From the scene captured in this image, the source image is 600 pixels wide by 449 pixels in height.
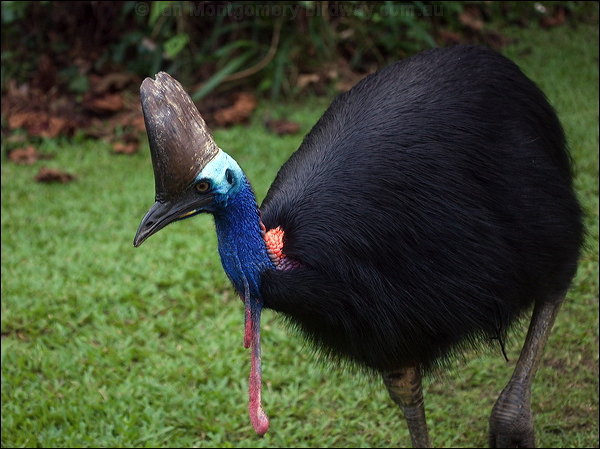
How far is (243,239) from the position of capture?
7.75ft

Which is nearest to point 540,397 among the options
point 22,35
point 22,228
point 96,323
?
point 96,323

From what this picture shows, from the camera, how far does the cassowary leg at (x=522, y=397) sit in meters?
2.98

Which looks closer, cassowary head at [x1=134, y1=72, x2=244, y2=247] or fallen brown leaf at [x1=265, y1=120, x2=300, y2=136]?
cassowary head at [x1=134, y1=72, x2=244, y2=247]

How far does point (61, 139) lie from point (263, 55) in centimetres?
146

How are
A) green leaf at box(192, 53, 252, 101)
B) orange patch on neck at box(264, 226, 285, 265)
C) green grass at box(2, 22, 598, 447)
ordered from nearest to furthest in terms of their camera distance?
orange patch on neck at box(264, 226, 285, 265)
green grass at box(2, 22, 598, 447)
green leaf at box(192, 53, 252, 101)

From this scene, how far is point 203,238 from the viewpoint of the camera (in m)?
4.88

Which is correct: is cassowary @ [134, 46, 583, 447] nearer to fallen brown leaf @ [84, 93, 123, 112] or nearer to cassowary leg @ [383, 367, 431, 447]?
cassowary leg @ [383, 367, 431, 447]

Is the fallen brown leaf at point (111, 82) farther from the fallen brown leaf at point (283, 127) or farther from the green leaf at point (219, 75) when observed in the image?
the fallen brown leaf at point (283, 127)

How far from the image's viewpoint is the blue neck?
7.70 ft

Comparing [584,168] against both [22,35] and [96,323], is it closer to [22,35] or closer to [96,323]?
[96,323]

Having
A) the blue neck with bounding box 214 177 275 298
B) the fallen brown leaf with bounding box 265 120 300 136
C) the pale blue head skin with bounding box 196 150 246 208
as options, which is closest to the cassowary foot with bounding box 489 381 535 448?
the blue neck with bounding box 214 177 275 298

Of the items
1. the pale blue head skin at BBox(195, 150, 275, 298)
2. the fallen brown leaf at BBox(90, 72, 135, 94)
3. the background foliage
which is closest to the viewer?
the pale blue head skin at BBox(195, 150, 275, 298)

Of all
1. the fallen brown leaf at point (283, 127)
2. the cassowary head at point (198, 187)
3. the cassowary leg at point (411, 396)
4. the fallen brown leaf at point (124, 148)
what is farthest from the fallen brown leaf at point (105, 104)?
the cassowary head at point (198, 187)

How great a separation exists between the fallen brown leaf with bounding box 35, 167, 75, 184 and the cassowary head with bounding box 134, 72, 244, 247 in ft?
11.6
